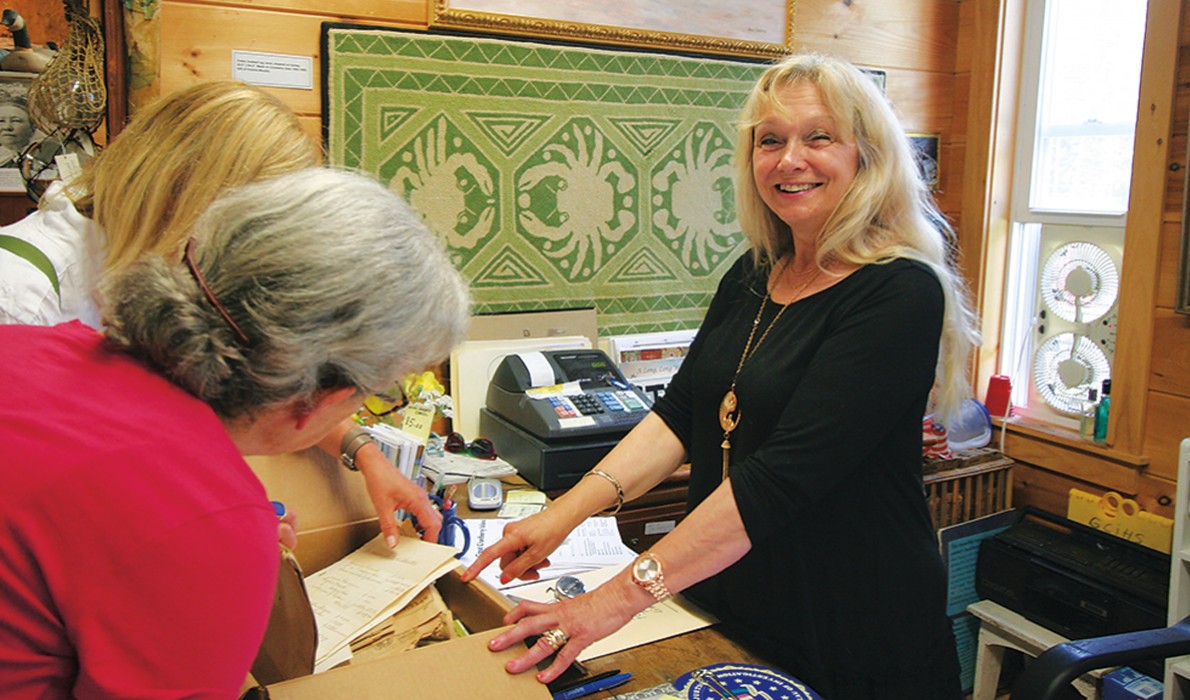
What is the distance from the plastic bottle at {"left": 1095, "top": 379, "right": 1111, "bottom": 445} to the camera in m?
2.91

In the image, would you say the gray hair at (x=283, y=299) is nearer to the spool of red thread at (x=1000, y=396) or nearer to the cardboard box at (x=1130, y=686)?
the cardboard box at (x=1130, y=686)

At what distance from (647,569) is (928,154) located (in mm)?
2597

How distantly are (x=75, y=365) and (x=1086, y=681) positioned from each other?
9.09 feet

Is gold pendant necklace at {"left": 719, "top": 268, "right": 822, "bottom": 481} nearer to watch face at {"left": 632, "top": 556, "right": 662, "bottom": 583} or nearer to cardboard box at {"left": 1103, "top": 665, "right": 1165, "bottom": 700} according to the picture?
watch face at {"left": 632, "top": 556, "right": 662, "bottom": 583}

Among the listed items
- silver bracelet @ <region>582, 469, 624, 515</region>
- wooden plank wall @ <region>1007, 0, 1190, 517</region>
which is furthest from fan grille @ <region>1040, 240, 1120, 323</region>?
silver bracelet @ <region>582, 469, 624, 515</region>

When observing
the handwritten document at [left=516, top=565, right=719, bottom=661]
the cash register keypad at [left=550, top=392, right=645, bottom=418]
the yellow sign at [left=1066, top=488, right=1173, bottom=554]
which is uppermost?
the cash register keypad at [left=550, top=392, right=645, bottom=418]

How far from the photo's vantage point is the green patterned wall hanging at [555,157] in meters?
2.55

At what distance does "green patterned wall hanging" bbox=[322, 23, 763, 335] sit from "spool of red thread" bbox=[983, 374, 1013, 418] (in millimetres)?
1035

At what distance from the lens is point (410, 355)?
897mm

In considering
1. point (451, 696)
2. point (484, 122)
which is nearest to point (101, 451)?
point (451, 696)

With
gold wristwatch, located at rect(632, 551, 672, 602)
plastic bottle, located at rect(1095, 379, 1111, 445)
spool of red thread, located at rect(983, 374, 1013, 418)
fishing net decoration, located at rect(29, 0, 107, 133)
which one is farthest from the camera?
spool of red thread, located at rect(983, 374, 1013, 418)

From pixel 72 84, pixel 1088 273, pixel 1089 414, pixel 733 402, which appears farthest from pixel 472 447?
pixel 1088 273

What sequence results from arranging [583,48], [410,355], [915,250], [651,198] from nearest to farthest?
1. [410,355]
2. [915,250]
3. [583,48]
4. [651,198]

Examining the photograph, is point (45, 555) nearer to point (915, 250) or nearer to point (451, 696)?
point (451, 696)
